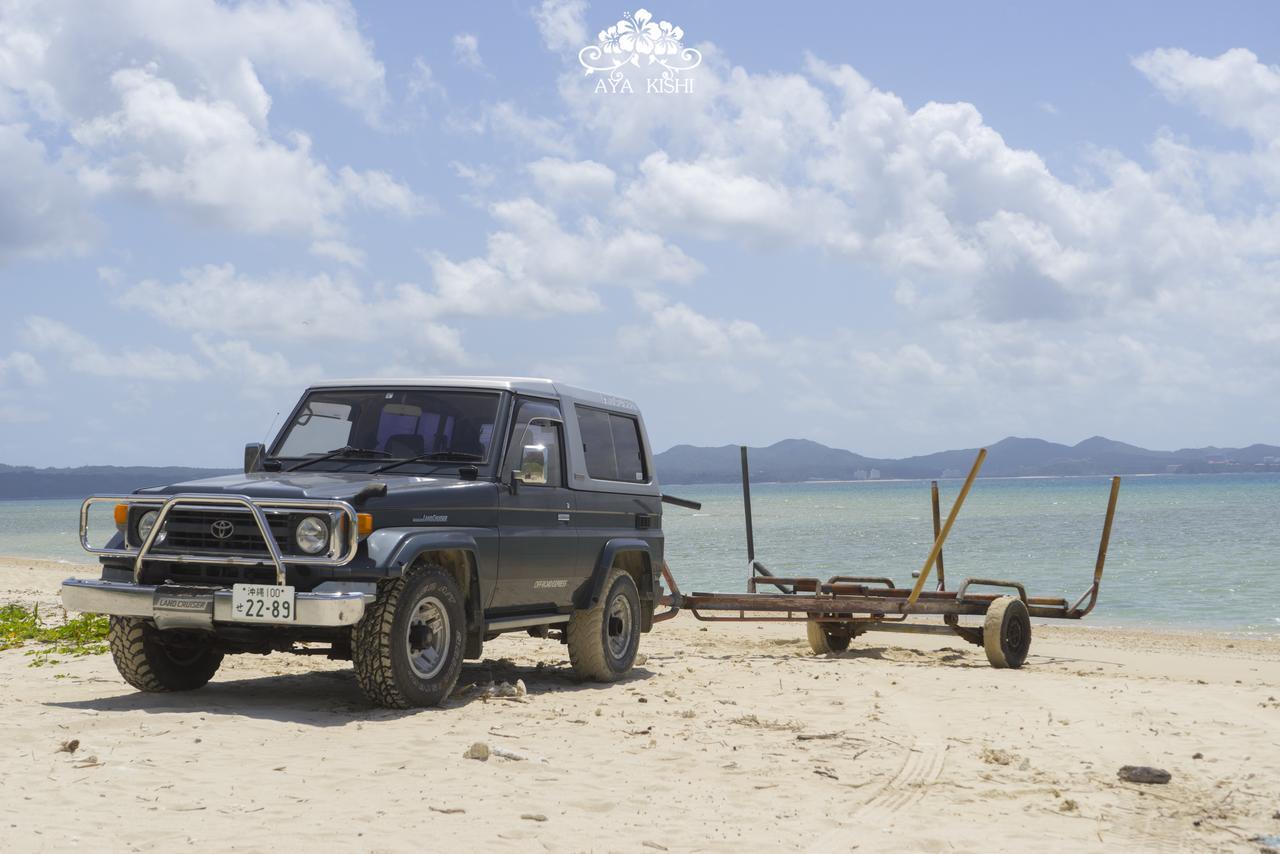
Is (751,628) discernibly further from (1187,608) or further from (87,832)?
(87,832)

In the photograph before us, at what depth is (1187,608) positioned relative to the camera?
Answer: 23328 mm

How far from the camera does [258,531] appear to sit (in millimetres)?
7996

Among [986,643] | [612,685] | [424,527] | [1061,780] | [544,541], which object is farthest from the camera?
[986,643]

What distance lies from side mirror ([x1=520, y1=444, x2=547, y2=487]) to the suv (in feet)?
0.05

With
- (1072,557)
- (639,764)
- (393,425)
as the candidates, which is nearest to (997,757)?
(639,764)

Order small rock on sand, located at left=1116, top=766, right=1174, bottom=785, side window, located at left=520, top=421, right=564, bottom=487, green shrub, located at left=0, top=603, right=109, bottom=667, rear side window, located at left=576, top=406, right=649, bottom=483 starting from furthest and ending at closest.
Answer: green shrub, located at left=0, top=603, right=109, bottom=667, rear side window, located at left=576, top=406, right=649, bottom=483, side window, located at left=520, top=421, right=564, bottom=487, small rock on sand, located at left=1116, top=766, right=1174, bottom=785

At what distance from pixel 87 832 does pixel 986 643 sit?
8898mm

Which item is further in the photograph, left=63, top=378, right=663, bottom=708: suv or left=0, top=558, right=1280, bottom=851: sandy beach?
left=63, top=378, right=663, bottom=708: suv

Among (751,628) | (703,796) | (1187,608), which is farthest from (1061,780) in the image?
(1187,608)

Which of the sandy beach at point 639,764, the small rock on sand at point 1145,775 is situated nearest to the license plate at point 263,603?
the sandy beach at point 639,764

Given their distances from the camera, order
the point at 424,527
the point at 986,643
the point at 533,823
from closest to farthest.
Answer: the point at 533,823, the point at 424,527, the point at 986,643

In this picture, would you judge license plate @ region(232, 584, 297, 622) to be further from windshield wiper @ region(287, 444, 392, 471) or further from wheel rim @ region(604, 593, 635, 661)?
wheel rim @ region(604, 593, 635, 661)

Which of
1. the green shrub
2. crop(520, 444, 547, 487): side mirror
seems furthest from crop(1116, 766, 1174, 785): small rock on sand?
the green shrub

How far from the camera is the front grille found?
7.96 m
